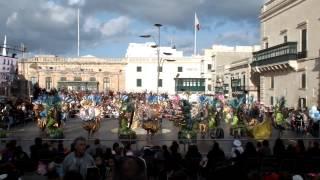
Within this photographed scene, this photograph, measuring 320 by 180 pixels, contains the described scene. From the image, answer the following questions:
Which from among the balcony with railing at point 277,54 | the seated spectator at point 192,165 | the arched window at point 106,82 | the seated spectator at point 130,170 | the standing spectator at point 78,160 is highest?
the balcony with railing at point 277,54

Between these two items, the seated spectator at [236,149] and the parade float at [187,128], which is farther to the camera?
the parade float at [187,128]

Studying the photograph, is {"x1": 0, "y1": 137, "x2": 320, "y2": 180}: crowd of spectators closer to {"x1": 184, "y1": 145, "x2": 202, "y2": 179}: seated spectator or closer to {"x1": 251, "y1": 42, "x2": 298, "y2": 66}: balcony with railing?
{"x1": 184, "y1": 145, "x2": 202, "y2": 179}: seated spectator

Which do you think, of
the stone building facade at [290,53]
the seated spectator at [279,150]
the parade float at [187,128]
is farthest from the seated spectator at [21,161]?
the stone building facade at [290,53]

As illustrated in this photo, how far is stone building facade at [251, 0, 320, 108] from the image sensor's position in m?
39.9

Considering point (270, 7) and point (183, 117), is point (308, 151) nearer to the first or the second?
point (183, 117)

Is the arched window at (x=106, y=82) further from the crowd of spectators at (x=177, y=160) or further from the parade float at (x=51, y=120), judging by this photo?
the crowd of spectators at (x=177, y=160)

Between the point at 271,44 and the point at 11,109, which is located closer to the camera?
the point at 11,109

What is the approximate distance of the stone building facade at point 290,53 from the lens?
131 ft

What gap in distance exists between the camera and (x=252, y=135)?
21.7 m

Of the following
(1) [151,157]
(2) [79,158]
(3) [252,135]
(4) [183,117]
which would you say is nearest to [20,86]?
(4) [183,117]

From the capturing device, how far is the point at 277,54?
4688 centimetres

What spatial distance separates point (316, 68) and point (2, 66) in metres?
20.8

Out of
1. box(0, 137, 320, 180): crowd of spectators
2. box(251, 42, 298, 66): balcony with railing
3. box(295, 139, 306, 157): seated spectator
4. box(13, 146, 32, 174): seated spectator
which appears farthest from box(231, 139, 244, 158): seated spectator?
box(251, 42, 298, 66): balcony with railing

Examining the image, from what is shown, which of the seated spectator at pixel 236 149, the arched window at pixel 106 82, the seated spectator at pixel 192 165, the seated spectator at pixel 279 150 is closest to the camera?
the seated spectator at pixel 192 165
